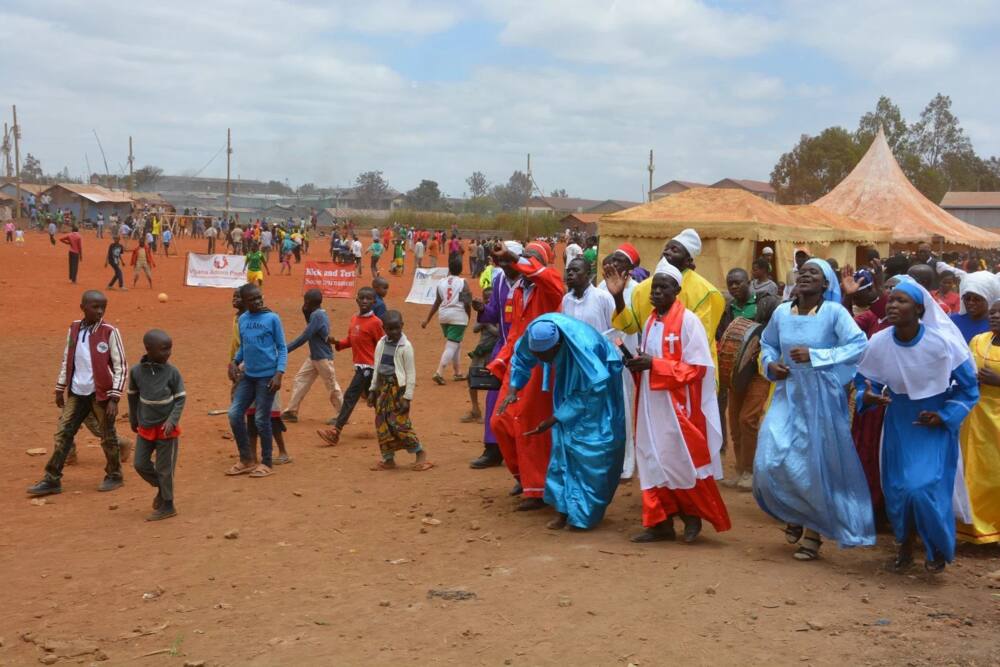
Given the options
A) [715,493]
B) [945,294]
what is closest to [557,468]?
[715,493]

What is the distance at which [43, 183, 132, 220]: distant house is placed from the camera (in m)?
68.2

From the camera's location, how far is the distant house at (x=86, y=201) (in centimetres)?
6819

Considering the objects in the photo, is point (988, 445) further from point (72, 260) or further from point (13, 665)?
point (72, 260)

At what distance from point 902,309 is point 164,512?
5.54 meters

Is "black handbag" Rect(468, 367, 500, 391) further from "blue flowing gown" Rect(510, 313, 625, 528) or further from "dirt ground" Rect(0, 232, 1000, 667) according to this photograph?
"blue flowing gown" Rect(510, 313, 625, 528)

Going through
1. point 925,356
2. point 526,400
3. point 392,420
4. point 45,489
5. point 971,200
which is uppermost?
point 971,200

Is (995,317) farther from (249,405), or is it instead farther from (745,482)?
(249,405)

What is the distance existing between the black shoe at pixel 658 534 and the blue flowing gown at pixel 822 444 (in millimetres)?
814

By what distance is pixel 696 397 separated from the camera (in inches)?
251

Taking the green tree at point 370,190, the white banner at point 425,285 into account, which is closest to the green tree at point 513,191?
the green tree at point 370,190

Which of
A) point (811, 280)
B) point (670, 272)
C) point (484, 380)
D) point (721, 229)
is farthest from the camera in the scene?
point (721, 229)

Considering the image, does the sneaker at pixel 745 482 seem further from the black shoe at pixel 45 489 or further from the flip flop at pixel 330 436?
the black shoe at pixel 45 489

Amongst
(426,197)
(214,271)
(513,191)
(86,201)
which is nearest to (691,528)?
(214,271)

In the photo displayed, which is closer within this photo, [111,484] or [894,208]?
[111,484]
